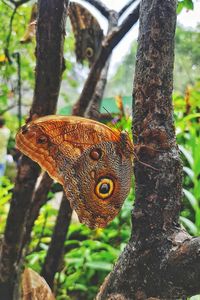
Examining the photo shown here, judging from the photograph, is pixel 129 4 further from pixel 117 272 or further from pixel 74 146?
pixel 117 272

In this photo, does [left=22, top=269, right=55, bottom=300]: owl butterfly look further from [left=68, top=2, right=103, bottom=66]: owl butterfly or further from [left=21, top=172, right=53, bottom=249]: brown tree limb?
[left=68, top=2, right=103, bottom=66]: owl butterfly

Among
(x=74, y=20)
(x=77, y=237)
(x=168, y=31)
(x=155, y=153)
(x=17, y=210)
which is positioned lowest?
(x=77, y=237)

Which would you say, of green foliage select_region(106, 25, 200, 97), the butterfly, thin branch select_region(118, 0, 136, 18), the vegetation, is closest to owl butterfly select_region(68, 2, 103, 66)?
the butterfly

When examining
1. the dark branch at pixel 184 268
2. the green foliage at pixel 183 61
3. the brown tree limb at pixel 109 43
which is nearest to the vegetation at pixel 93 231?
the brown tree limb at pixel 109 43

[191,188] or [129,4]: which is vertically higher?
[129,4]

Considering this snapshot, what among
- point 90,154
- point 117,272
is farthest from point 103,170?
point 117,272

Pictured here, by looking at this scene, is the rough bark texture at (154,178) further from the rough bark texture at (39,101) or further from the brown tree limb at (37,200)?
the brown tree limb at (37,200)

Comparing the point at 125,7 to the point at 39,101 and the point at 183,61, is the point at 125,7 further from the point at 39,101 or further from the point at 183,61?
the point at 183,61
